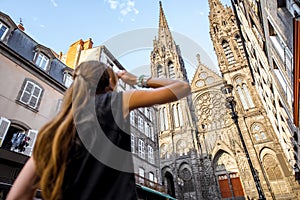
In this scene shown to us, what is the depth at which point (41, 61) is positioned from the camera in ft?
31.0

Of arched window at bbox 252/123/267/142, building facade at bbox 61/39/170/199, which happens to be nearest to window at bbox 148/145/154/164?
building facade at bbox 61/39/170/199

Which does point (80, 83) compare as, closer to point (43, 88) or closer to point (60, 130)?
point (60, 130)

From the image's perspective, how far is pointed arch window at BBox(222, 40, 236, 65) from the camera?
29.0 meters

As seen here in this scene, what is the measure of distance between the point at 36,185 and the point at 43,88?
9.48 metres

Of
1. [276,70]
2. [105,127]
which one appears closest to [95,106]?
[105,127]

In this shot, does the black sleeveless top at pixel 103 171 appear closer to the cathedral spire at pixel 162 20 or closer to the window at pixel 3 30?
the window at pixel 3 30

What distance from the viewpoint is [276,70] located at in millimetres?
7164

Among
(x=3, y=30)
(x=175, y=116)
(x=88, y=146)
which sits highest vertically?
(x=175, y=116)

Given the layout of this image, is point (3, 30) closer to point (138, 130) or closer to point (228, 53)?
point (138, 130)

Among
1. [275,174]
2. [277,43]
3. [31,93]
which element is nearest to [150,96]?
[277,43]

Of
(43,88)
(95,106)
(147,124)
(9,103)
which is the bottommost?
(95,106)

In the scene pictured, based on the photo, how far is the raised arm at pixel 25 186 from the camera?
0.85m

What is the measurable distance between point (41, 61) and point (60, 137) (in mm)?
10298

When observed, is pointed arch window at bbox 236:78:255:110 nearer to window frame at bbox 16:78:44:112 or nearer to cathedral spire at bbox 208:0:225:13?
cathedral spire at bbox 208:0:225:13
